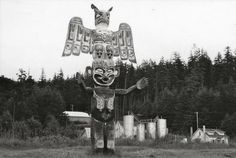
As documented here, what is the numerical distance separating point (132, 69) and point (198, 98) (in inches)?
1053

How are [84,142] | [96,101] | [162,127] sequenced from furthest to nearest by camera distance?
[162,127], [84,142], [96,101]

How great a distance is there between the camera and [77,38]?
17281 mm

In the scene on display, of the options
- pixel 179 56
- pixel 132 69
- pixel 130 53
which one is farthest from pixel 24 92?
pixel 130 53

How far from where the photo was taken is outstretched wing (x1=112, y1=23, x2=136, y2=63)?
18219 millimetres

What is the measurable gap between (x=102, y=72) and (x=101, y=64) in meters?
0.34

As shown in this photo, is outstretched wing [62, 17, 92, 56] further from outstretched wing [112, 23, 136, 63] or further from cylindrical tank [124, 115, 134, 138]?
cylindrical tank [124, 115, 134, 138]

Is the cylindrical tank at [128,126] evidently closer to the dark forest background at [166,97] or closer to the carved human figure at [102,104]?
the dark forest background at [166,97]

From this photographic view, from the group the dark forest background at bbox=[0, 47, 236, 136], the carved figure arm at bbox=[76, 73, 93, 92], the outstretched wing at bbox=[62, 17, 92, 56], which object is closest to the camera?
the carved figure arm at bbox=[76, 73, 93, 92]

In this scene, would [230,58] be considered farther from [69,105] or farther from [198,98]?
[69,105]

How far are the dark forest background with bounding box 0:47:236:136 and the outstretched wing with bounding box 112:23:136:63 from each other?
26885 mm

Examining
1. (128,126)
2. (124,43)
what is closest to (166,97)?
(128,126)

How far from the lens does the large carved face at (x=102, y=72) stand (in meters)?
16.4

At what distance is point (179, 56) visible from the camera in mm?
105500

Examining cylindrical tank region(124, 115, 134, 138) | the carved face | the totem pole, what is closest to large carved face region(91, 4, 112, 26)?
the totem pole
